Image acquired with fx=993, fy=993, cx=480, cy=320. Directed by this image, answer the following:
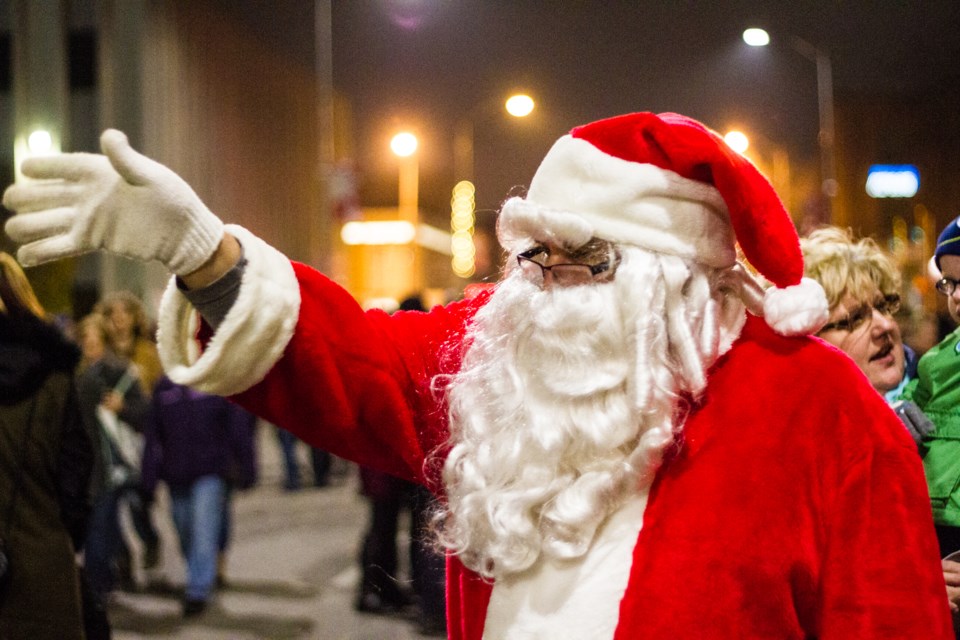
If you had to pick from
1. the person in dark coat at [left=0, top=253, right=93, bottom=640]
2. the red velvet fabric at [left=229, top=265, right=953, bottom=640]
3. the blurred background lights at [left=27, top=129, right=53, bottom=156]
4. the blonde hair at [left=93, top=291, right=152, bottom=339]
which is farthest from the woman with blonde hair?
the blurred background lights at [left=27, top=129, right=53, bottom=156]

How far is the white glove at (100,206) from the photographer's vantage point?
1.50 meters

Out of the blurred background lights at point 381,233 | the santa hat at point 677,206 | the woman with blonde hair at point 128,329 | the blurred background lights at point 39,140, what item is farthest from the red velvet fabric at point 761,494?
the blurred background lights at point 381,233

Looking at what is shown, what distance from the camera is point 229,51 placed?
21.0 m

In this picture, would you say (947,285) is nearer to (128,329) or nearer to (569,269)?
(569,269)

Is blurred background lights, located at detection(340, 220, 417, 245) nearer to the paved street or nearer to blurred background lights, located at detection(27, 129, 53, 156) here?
blurred background lights, located at detection(27, 129, 53, 156)

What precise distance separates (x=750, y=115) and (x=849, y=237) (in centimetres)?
285

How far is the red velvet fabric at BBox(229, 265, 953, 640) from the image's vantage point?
1.63m

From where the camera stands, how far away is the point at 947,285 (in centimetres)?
253

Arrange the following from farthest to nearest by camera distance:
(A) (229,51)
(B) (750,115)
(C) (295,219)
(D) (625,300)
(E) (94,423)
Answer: (C) (295,219) < (A) (229,51) < (E) (94,423) < (B) (750,115) < (D) (625,300)

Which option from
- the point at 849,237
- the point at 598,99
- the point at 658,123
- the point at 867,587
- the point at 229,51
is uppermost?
the point at 229,51

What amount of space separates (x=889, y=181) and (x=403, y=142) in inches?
552

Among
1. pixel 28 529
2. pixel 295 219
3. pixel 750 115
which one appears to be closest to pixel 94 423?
pixel 28 529

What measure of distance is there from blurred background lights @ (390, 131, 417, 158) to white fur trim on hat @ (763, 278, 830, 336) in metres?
10.0

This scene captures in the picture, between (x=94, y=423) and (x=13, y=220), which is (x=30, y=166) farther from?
(x=94, y=423)
